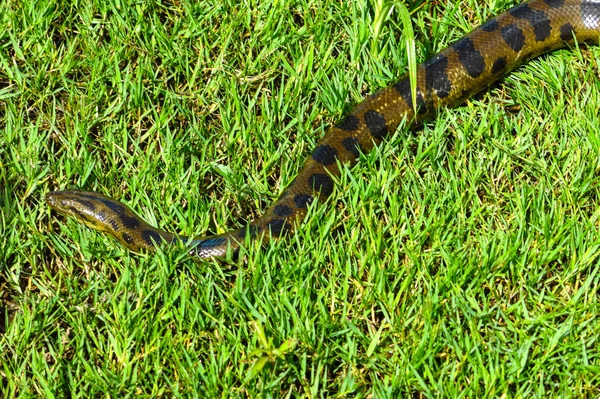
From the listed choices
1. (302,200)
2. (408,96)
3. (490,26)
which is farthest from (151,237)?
(490,26)

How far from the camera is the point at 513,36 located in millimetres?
6109

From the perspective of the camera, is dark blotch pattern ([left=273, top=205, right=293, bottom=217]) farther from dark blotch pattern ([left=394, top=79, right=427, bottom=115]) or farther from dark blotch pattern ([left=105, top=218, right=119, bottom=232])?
dark blotch pattern ([left=394, top=79, right=427, bottom=115])

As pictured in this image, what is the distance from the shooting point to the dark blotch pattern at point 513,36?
6094 mm

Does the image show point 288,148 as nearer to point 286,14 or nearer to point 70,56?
point 286,14

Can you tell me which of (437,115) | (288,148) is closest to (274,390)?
(288,148)

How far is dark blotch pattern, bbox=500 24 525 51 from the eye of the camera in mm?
6094

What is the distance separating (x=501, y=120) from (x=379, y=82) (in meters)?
0.85

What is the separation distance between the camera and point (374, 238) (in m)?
4.99

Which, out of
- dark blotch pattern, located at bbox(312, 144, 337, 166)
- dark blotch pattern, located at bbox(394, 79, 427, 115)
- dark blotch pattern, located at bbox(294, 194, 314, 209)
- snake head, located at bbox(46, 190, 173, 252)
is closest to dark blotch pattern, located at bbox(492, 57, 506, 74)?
dark blotch pattern, located at bbox(394, 79, 427, 115)

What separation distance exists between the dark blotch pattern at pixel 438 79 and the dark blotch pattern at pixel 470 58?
126mm

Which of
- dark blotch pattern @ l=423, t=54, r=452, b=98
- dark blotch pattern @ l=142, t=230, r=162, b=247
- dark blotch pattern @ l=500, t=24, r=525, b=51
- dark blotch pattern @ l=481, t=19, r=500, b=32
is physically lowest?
dark blotch pattern @ l=142, t=230, r=162, b=247

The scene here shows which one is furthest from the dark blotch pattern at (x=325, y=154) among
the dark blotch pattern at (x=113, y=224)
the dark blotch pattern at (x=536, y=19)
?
the dark blotch pattern at (x=536, y=19)

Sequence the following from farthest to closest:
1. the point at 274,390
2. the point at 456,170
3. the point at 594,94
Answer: the point at 594,94, the point at 456,170, the point at 274,390

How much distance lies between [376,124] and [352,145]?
0.24 meters
